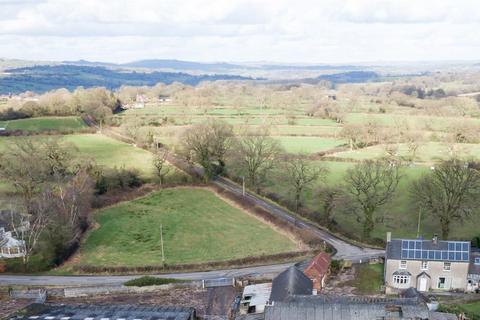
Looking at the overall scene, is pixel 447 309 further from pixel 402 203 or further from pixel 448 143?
pixel 448 143

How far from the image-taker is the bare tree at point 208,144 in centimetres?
7981

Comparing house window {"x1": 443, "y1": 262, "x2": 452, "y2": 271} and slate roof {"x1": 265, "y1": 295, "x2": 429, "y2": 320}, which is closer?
slate roof {"x1": 265, "y1": 295, "x2": 429, "y2": 320}

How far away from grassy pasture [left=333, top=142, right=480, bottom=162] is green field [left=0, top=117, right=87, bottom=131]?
69863 millimetres

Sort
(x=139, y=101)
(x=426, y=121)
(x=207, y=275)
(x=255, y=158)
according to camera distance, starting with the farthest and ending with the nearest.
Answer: (x=139, y=101) → (x=426, y=121) → (x=255, y=158) → (x=207, y=275)

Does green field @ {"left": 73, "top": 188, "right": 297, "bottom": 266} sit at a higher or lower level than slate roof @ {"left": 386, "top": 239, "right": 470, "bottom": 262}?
lower

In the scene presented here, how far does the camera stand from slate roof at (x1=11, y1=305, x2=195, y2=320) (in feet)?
120

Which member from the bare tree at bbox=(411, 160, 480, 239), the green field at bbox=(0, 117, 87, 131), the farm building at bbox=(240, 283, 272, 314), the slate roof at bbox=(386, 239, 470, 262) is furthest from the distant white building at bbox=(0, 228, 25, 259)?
the green field at bbox=(0, 117, 87, 131)

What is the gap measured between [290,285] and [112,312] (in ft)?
49.8

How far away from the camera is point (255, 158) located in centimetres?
7519

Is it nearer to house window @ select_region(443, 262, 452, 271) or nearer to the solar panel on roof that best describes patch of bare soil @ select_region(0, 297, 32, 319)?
the solar panel on roof

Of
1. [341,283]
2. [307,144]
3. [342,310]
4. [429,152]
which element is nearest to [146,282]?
[341,283]

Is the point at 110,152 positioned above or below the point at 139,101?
below

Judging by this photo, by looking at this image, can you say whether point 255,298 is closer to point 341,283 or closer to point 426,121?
point 341,283

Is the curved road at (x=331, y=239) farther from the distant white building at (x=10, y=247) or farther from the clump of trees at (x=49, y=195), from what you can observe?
the distant white building at (x=10, y=247)
